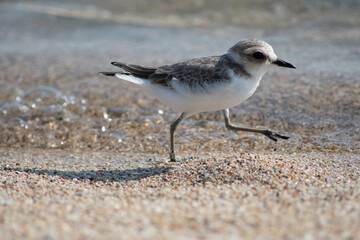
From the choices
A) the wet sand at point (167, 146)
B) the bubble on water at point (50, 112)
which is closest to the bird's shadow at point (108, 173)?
the wet sand at point (167, 146)

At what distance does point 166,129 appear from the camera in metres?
5.75

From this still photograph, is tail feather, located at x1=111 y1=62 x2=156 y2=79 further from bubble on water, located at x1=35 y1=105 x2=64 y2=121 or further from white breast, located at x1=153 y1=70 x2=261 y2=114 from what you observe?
bubble on water, located at x1=35 y1=105 x2=64 y2=121

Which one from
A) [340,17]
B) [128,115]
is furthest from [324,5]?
[128,115]

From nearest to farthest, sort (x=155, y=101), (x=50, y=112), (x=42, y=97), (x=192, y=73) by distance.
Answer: (x=192, y=73) → (x=50, y=112) → (x=155, y=101) → (x=42, y=97)

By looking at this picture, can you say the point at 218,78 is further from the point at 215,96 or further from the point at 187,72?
the point at 187,72

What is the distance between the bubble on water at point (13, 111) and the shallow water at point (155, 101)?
14 mm

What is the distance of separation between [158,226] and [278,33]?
8.18m

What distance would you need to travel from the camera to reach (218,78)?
160 inches

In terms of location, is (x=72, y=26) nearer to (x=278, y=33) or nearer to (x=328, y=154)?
(x=278, y=33)

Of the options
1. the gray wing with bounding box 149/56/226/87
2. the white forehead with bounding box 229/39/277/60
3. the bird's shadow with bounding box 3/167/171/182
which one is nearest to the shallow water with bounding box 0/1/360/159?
Answer: the bird's shadow with bounding box 3/167/171/182

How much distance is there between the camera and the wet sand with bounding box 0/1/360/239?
109 inches

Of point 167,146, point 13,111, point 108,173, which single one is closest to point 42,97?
point 13,111

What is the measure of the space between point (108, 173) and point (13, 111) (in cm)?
263

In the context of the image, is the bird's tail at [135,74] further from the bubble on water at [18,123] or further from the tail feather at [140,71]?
the bubble on water at [18,123]
